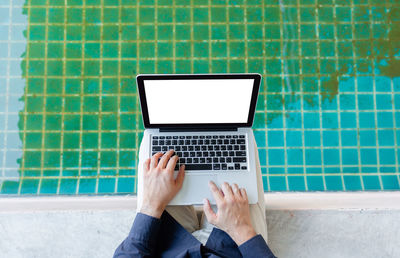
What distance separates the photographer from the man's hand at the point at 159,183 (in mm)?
1044

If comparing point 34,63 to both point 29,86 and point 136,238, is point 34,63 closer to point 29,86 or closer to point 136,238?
point 29,86

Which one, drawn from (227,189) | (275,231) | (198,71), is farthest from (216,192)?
(198,71)

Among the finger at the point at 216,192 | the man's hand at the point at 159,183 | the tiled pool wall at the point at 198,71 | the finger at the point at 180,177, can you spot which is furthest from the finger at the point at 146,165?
the tiled pool wall at the point at 198,71

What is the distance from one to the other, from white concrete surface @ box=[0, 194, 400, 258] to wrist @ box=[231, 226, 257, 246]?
0.56 ft

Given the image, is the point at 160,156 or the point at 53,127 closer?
the point at 160,156

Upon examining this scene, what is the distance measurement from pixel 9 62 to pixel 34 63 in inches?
5.3

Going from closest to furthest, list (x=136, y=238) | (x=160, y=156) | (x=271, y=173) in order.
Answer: (x=136, y=238)
(x=160, y=156)
(x=271, y=173)

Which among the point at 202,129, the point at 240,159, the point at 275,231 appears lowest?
the point at 275,231

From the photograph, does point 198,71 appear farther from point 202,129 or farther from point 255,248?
point 255,248

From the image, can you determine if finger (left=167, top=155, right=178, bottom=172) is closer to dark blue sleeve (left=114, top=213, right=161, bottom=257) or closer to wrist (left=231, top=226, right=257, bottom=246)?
dark blue sleeve (left=114, top=213, right=161, bottom=257)

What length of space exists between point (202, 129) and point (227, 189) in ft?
0.74

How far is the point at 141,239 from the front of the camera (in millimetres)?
989

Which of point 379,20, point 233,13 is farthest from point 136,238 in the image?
point 379,20

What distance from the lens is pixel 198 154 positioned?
115 cm
